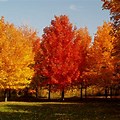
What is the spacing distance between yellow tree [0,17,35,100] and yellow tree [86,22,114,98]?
874 centimetres

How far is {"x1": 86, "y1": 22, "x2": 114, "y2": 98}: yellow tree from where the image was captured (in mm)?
45844

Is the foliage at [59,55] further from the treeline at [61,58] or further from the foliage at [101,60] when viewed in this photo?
the foliage at [101,60]

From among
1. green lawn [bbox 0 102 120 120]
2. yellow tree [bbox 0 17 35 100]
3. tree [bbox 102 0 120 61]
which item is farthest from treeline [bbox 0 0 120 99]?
tree [bbox 102 0 120 61]

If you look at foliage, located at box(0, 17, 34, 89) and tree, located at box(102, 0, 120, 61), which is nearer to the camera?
tree, located at box(102, 0, 120, 61)

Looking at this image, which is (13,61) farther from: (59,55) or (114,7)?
(114,7)

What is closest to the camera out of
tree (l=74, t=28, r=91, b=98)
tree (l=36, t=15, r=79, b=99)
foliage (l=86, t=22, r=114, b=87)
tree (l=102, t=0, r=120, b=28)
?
tree (l=102, t=0, r=120, b=28)

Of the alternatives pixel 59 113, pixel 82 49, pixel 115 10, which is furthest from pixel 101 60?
pixel 115 10

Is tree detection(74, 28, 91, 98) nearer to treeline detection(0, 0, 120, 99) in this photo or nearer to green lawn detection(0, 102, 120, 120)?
treeline detection(0, 0, 120, 99)

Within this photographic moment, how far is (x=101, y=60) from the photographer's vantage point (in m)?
46.6

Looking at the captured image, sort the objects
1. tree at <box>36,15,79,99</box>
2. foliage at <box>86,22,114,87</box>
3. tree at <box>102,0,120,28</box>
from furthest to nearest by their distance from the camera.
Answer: tree at <box>36,15,79,99</box>, foliage at <box>86,22,114,87</box>, tree at <box>102,0,120,28</box>

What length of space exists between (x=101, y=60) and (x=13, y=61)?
11.9 m

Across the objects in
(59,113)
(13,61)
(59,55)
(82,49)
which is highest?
(82,49)

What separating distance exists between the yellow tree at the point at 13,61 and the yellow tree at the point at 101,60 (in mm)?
8744

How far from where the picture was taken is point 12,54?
4656 centimetres
